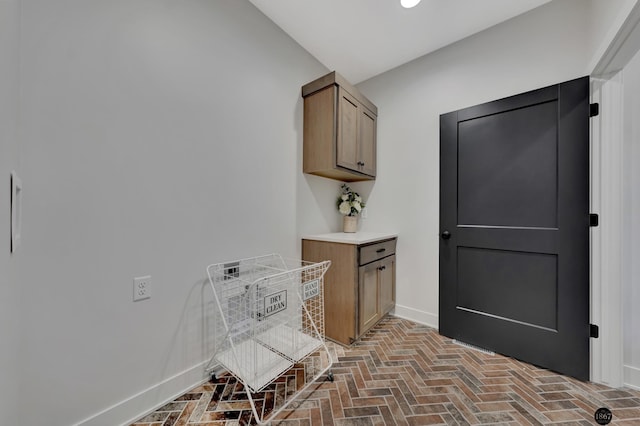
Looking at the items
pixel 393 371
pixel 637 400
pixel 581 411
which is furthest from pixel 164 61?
pixel 637 400

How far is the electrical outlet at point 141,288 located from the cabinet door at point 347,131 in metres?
1.71

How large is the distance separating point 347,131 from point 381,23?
947 mm

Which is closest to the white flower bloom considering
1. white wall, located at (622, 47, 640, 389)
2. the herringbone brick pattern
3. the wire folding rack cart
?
the wire folding rack cart

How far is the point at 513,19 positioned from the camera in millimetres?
2107

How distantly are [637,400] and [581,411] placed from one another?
1.44 feet

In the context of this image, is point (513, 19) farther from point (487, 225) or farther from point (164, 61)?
point (164, 61)

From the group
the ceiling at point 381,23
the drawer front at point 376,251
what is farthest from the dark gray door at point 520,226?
the ceiling at point 381,23

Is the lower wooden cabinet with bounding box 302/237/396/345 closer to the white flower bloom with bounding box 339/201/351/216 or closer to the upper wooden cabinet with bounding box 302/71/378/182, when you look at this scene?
the white flower bloom with bounding box 339/201/351/216

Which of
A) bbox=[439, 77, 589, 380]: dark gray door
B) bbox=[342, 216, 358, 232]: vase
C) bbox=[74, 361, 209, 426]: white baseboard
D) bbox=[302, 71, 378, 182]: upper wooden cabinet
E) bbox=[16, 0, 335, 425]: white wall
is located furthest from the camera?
bbox=[342, 216, 358, 232]: vase

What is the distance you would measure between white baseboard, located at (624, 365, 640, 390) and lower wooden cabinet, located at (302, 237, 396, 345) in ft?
5.50

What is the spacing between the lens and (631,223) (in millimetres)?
1653

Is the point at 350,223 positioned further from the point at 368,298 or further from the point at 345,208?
the point at 368,298

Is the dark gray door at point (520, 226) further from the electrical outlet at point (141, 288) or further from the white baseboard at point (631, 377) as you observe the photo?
the electrical outlet at point (141, 288)

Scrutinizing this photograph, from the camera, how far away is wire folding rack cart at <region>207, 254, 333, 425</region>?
1.48 m
